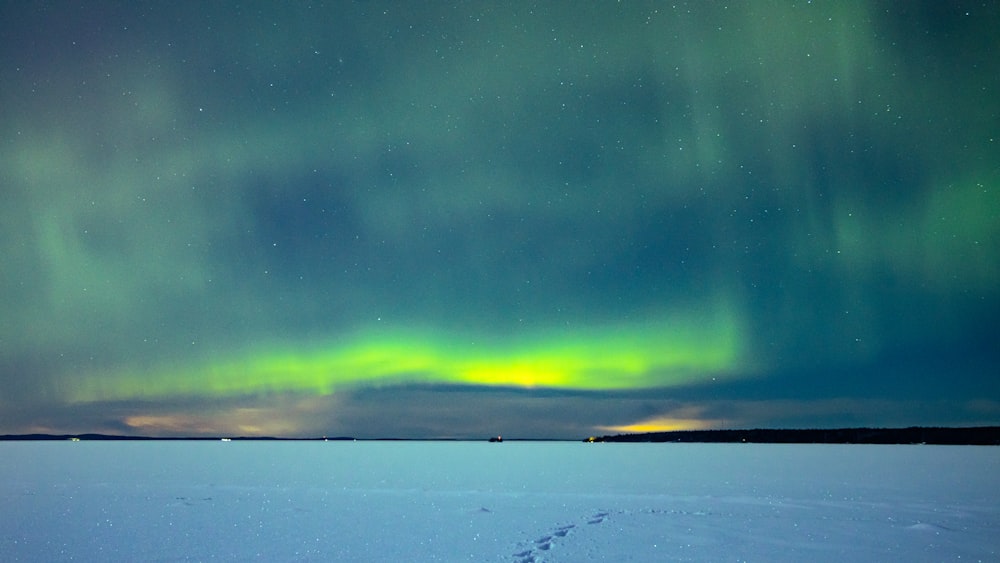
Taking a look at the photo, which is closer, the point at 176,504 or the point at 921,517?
the point at 921,517

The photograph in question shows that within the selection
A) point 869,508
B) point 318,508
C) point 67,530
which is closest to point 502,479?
point 318,508

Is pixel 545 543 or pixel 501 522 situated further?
pixel 501 522

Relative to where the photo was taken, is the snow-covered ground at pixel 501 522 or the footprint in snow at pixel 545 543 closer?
the footprint in snow at pixel 545 543

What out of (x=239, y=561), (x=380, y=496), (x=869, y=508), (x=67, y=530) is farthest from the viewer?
(x=380, y=496)

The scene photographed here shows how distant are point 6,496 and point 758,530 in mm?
34455

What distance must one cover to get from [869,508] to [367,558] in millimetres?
22694

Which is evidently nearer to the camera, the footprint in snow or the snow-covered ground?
the footprint in snow

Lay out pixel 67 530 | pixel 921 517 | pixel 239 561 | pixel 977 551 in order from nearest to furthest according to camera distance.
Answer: pixel 239 561 → pixel 977 551 → pixel 67 530 → pixel 921 517

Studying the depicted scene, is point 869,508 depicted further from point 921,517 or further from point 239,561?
point 239,561

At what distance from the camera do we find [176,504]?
3183 cm

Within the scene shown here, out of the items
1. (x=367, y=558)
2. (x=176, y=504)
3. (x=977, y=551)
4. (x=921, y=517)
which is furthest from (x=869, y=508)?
(x=176, y=504)

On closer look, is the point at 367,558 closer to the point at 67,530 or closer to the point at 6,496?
the point at 67,530

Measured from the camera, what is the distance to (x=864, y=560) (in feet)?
60.4

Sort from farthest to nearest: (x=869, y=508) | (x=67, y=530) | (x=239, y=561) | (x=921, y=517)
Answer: (x=869, y=508)
(x=921, y=517)
(x=67, y=530)
(x=239, y=561)
